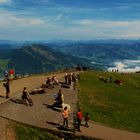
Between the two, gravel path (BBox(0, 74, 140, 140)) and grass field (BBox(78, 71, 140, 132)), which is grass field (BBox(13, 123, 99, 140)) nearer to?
gravel path (BBox(0, 74, 140, 140))

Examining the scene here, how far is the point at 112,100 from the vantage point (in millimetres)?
69250

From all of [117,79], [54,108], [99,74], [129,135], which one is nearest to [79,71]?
[99,74]

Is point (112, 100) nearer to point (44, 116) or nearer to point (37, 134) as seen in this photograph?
point (44, 116)

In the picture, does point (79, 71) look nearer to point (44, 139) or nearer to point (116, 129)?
point (116, 129)

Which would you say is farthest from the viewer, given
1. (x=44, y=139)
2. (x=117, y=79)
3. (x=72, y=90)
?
(x=117, y=79)

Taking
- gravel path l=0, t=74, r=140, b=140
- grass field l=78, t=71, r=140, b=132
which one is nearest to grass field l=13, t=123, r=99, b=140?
gravel path l=0, t=74, r=140, b=140

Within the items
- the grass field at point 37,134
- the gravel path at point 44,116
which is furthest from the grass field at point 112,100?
the grass field at point 37,134

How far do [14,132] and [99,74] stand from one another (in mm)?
53704

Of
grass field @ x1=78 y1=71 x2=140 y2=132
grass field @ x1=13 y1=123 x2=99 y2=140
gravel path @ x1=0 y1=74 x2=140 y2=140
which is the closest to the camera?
grass field @ x1=13 y1=123 x2=99 y2=140

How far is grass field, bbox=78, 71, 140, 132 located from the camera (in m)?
54.8

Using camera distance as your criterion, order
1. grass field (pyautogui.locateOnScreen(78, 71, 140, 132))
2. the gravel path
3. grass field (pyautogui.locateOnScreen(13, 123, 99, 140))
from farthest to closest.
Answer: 1. grass field (pyautogui.locateOnScreen(78, 71, 140, 132))
2. the gravel path
3. grass field (pyautogui.locateOnScreen(13, 123, 99, 140))

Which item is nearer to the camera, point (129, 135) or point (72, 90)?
point (129, 135)

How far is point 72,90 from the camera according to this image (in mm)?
70625

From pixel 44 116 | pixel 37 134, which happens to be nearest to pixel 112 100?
pixel 44 116
